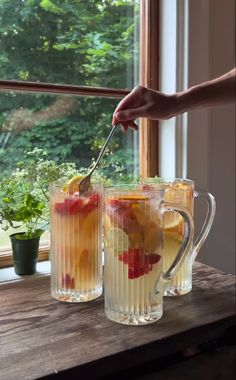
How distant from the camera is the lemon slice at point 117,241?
703 millimetres

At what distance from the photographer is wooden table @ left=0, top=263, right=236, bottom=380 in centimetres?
59

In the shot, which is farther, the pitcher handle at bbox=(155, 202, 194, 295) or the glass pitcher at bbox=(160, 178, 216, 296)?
the glass pitcher at bbox=(160, 178, 216, 296)

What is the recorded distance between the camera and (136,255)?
70 centimetres

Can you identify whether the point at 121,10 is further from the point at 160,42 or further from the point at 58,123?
the point at 58,123

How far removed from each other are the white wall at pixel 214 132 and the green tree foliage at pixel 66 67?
175 millimetres

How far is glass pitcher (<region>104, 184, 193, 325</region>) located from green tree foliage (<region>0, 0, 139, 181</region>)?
0.41 m

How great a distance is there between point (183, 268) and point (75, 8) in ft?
2.38

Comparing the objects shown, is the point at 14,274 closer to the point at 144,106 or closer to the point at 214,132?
the point at 144,106

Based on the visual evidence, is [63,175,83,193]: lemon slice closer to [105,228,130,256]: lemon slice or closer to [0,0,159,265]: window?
[105,228,130,256]: lemon slice

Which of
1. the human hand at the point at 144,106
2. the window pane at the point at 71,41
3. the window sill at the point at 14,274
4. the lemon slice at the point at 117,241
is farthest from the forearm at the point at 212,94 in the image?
the window sill at the point at 14,274

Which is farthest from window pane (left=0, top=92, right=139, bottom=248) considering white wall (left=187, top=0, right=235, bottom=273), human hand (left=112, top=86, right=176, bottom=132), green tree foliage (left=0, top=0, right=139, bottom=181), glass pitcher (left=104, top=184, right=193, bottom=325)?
glass pitcher (left=104, top=184, right=193, bottom=325)

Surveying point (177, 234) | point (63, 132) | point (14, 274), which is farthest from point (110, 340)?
point (63, 132)

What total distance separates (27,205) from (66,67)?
1.27 ft

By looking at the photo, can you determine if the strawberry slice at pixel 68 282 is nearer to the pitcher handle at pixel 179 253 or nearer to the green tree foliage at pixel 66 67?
the pitcher handle at pixel 179 253
